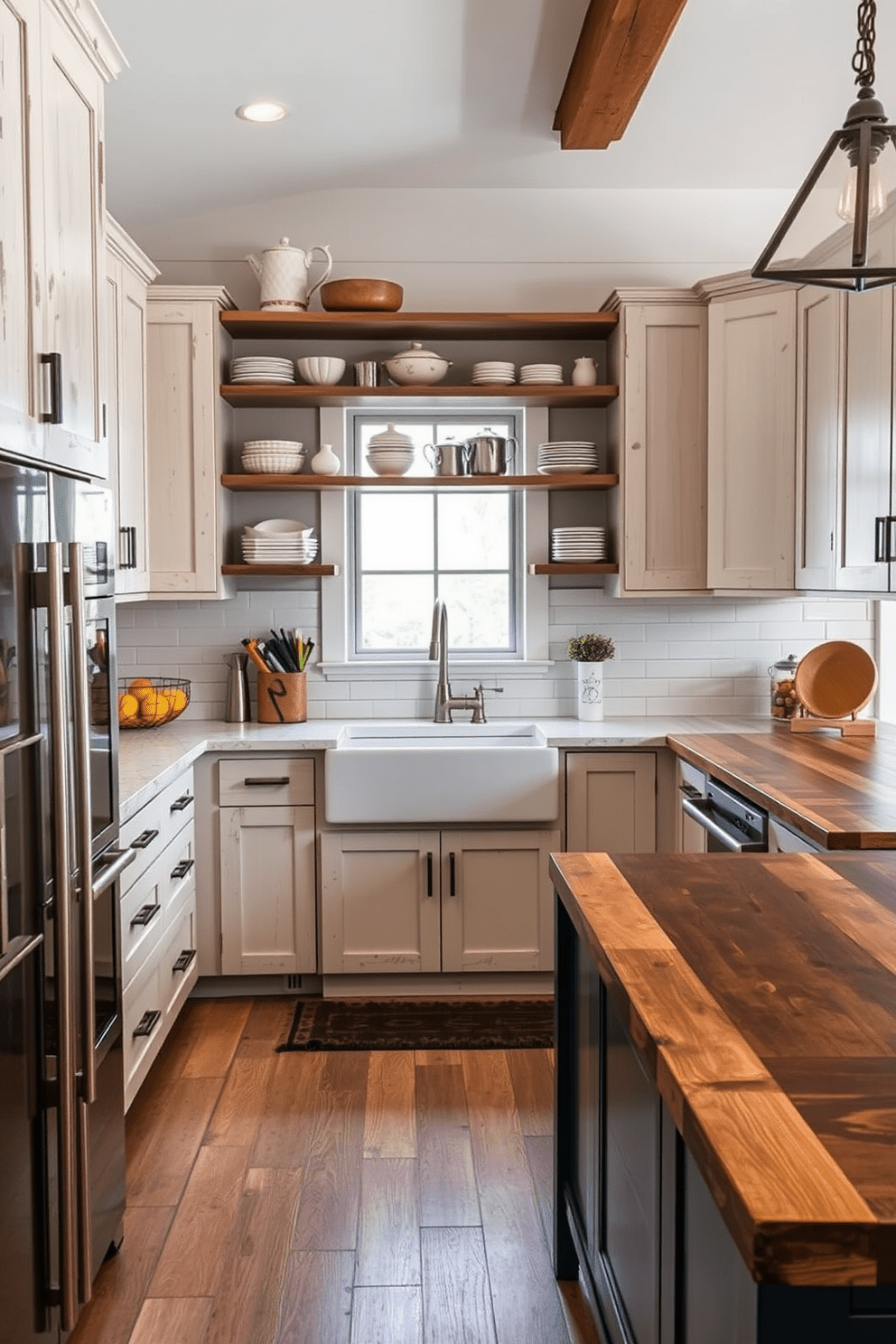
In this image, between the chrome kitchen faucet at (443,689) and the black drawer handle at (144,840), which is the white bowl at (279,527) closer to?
the chrome kitchen faucet at (443,689)

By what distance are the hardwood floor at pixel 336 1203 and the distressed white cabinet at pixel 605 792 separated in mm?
789

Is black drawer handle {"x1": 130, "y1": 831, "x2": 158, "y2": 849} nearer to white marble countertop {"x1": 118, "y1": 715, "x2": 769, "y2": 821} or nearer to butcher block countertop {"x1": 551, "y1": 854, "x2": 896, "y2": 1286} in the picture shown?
white marble countertop {"x1": 118, "y1": 715, "x2": 769, "y2": 821}

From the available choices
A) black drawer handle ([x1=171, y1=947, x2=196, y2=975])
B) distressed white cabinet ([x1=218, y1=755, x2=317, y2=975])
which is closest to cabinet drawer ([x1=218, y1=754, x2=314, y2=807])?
distressed white cabinet ([x1=218, y1=755, x2=317, y2=975])

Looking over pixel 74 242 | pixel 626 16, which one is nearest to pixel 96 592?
pixel 74 242

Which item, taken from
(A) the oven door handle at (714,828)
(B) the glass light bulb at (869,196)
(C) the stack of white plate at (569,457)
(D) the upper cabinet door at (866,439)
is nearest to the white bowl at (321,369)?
(C) the stack of white plate at (569,457)

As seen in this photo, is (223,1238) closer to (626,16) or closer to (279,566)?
(279,566)

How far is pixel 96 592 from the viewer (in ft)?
7.98

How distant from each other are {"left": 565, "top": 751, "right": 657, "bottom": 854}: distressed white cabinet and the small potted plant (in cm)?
39

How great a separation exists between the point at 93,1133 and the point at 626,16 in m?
2.71

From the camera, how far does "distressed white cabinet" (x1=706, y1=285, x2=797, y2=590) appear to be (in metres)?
4.12

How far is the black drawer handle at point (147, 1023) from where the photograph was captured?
3.14m

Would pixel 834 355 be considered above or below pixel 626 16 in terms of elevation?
below

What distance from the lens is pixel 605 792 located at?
417 cm

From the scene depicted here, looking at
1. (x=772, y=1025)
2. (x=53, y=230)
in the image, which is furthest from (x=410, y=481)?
(x=772, y=1025)
